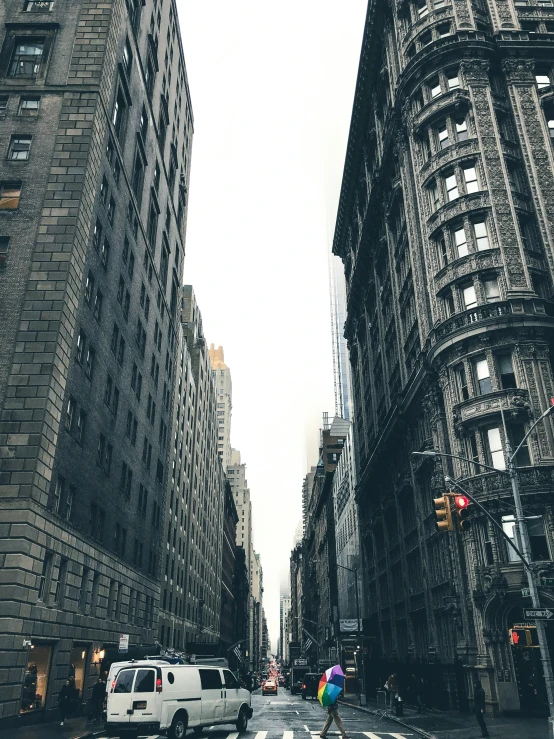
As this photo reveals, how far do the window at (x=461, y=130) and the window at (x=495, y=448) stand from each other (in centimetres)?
2014

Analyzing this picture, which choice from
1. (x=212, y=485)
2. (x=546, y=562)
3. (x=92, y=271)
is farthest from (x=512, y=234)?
(x=212, y=485)

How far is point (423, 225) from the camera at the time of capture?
42594 mm

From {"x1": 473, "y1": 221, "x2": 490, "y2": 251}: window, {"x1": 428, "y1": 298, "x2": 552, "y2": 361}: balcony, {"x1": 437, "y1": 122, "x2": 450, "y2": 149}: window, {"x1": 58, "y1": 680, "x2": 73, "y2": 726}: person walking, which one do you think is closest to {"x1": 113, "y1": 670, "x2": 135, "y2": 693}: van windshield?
{"x1": 58, "y1": 680, "x2": 73, "y2": 726}: person walking

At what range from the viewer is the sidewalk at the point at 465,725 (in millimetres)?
22422

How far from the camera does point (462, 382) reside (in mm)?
36250

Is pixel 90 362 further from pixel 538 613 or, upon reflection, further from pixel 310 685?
pixel 310 685

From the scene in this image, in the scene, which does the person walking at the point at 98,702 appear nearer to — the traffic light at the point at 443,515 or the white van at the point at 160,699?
the white van at the point at 160,699

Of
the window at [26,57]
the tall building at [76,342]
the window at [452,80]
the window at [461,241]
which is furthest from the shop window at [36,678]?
the window at [452,80]

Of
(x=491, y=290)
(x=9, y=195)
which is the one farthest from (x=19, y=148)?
→ (x=491, y=290)

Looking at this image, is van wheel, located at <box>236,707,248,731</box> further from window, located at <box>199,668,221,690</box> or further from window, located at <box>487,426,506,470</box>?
window, located at <box>487,426,506,470</box>

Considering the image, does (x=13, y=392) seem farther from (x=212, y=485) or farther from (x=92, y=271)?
(x=212, y=485)

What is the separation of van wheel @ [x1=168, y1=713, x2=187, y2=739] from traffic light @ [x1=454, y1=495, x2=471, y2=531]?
33.3ft

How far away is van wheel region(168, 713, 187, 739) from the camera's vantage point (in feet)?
60.5

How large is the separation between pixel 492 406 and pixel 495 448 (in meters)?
2.31
